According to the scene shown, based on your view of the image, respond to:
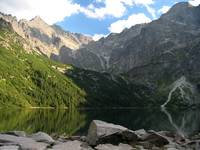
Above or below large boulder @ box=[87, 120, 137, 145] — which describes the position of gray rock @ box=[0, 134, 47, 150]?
below

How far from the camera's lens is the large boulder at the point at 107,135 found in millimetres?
33469

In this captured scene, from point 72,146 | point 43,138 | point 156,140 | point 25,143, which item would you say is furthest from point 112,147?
point 43,138

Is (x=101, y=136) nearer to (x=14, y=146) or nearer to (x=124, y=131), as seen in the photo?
(x=124, y=131)

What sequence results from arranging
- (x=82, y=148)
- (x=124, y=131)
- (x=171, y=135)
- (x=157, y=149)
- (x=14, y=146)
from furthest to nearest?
(x=171, y=135)
(x=124, y=131)
(x=157, y=149)
(x=82, y=148)
(x=14, y=146)

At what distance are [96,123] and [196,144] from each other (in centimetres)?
903

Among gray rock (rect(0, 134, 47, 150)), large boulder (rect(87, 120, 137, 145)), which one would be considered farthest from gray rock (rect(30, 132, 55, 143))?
large boulder (rect(87, 120, 137, 145))

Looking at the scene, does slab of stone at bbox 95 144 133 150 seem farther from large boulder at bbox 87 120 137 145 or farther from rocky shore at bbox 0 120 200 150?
large boulder at bbox 87 120 137 145

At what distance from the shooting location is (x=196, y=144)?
3544cm

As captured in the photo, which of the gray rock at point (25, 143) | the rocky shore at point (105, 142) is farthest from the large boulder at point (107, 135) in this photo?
the gray rock at point (25, 143)

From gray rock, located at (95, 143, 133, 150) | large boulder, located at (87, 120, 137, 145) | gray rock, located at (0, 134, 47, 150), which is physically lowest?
gray rock, located at (95, 143, 133, 150)

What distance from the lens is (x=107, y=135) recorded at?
110 feet

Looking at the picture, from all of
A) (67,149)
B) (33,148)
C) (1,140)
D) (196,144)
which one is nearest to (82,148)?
(67,149)

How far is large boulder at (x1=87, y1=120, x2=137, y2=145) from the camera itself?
33469mm

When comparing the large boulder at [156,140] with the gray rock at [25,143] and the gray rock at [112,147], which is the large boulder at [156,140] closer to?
Result: the gray rock at [112,147]
